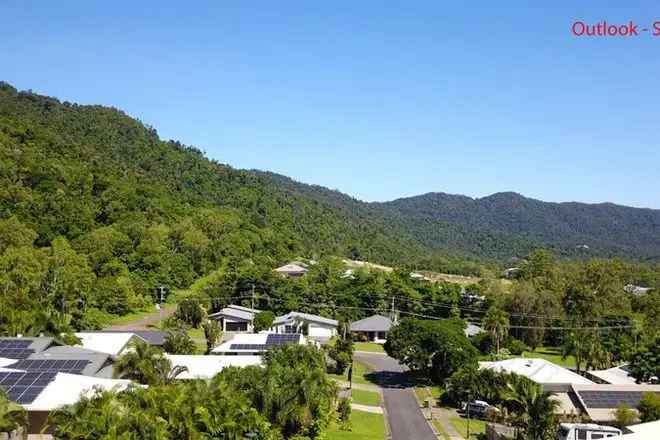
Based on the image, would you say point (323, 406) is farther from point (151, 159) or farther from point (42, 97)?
point (42, 97)

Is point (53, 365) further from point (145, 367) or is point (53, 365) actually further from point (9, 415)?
point (9, 415)

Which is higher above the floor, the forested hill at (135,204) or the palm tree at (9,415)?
the forested hill at (135,204)

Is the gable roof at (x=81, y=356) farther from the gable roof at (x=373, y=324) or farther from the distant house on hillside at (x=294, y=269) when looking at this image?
the distant house on hillside at (x=294, y=269)

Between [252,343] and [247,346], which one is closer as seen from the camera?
[247,346]

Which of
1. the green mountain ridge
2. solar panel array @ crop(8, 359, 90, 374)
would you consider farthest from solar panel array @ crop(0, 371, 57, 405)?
the green mountain ridge

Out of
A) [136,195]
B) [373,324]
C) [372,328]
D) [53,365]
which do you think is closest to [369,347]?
[372,328]

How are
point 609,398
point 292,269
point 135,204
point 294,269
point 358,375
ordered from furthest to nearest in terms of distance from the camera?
1. point 292,269
2. point 294,269
3. point 135,204
4. point 358,375
5. point 609,398

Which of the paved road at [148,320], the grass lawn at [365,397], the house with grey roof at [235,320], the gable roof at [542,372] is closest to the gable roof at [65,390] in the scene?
the grass lawn at [365,397]
